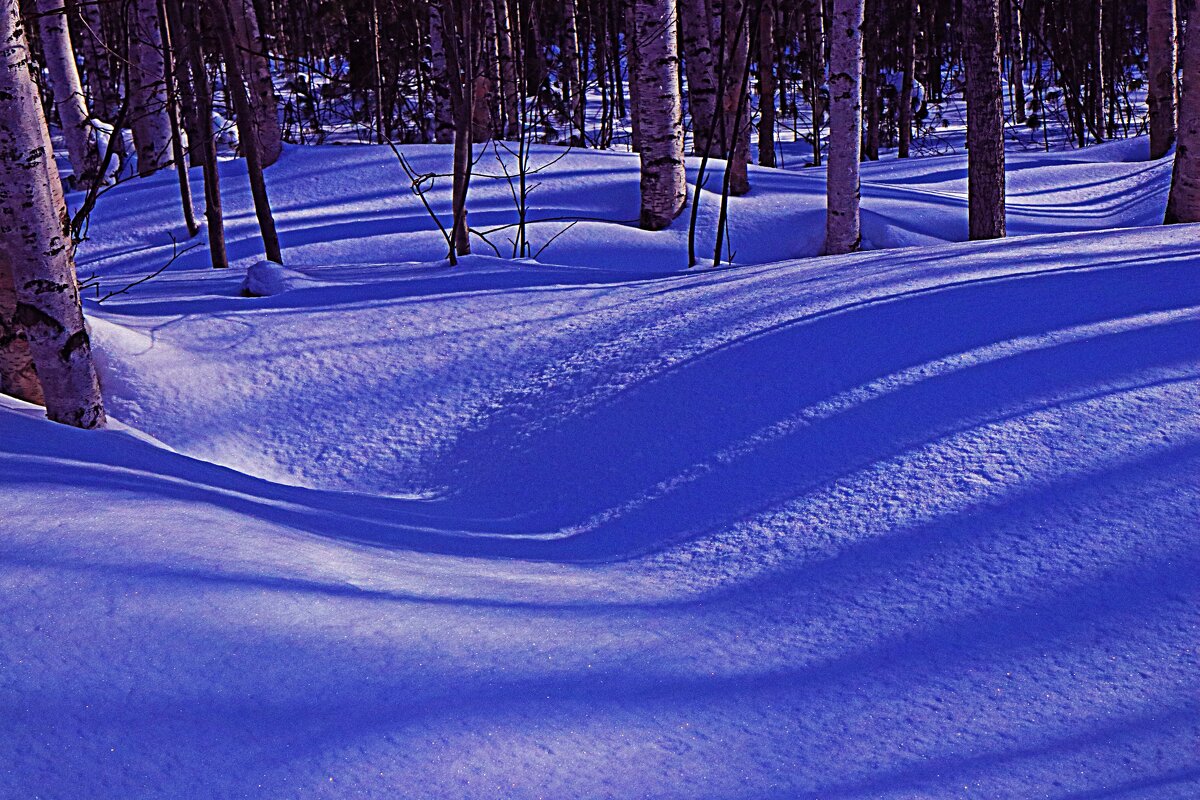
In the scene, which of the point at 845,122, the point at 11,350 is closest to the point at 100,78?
the point at 845,122

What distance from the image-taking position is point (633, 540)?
2.92 metres

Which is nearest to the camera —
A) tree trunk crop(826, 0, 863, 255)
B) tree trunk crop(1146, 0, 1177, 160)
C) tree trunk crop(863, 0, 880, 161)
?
tree trunk crop(826, 0, 863, 255)

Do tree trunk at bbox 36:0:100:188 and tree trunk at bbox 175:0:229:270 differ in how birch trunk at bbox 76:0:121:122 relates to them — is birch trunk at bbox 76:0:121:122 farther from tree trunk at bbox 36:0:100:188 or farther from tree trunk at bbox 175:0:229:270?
tree trunk at bbox 175:0:229:270

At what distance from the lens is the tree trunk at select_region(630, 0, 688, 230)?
7.64 meters

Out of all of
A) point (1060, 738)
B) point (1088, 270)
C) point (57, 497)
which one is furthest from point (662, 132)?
point (1060, 738)

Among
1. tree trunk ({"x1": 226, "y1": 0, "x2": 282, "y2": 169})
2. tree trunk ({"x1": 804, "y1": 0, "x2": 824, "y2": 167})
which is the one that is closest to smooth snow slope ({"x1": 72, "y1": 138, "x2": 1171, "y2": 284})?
tree trunk ({"x1": 226, "y1": 0, "x2": 282, "y2": 169})

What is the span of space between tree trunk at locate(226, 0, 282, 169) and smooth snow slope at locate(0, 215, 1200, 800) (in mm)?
6792

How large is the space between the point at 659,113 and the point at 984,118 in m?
2.44

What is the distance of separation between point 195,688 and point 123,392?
2.59 metres

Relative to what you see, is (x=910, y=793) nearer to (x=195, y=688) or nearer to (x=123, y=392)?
(x=195, y=688)

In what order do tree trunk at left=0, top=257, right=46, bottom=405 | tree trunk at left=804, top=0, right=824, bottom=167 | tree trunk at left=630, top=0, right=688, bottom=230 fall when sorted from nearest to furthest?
tree trunk at left=0, top=257, right=46, bottom=405
tree trunk at left=630, top=0, right=688, bottom=230
tree trunk at left=804, top=0, right=824, bottom=167

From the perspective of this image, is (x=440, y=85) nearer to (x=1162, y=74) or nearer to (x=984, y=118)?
(x=984, y=118)

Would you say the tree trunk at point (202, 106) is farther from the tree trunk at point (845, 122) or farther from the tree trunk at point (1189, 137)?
the tree trunk at point (1189, 137)

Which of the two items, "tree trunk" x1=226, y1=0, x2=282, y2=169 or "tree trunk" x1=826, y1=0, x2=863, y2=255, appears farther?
"tree trunk" x1=226, y1=0, x2=282, y2=169
